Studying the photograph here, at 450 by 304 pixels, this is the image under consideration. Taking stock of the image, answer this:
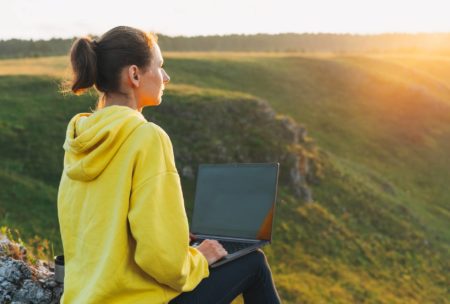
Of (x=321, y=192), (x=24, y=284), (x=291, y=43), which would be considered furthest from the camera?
(x=291, y=43)

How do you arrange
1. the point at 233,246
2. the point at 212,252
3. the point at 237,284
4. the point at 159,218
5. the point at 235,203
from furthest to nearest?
the point at 235,203 → the point at 233,246 → the point at 237,284 → the point at 212,252 → the point at 159,218

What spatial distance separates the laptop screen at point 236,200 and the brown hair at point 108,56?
5.45ft

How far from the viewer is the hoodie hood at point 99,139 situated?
9.01 feet

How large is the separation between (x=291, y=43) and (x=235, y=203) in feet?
420

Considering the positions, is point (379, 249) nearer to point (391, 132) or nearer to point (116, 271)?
point (116, 271)

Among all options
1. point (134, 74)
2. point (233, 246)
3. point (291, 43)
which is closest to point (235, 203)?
point (233, 246)

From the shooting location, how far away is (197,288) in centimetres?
310

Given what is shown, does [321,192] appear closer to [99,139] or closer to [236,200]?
[236,200]

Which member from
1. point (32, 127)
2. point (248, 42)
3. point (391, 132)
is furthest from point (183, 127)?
point (248, 42)

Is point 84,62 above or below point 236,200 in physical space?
above

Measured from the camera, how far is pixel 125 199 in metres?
2.72

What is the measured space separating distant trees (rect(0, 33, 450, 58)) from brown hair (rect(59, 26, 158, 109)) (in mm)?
66649

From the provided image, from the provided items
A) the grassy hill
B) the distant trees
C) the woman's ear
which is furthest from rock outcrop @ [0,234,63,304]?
the distant trees

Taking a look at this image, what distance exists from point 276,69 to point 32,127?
29.2 m
